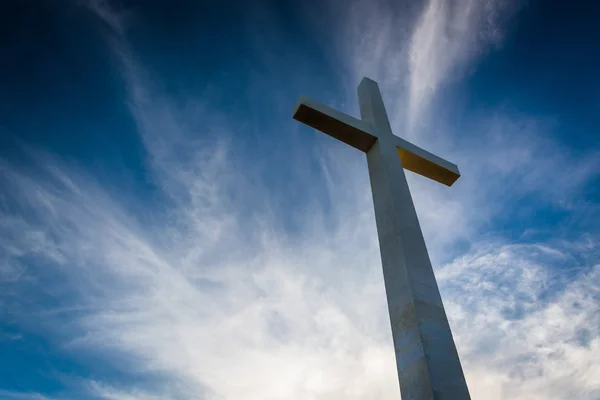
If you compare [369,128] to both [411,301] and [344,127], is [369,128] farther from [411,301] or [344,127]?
[411,301]

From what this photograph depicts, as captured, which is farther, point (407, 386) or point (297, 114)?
point (297, 114)

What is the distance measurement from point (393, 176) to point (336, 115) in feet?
5.23

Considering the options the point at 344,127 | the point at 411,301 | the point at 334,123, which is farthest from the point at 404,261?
the point at 334,123

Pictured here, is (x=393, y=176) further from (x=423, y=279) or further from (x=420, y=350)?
(x=420, y=350)

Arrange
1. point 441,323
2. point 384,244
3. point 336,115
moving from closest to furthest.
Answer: point 441,323 < point 384,244 < point 336,115

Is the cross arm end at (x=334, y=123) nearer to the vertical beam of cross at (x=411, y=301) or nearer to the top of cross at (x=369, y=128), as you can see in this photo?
the top of cross at (x=369, y=128)

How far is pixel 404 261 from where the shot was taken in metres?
4.73

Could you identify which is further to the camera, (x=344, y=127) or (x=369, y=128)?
(x=369, y=128)

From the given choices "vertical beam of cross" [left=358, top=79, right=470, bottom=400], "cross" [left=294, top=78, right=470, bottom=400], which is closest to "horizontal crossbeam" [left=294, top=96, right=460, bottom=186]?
"cross" [left=294, top=78, right=470, bottom=400]

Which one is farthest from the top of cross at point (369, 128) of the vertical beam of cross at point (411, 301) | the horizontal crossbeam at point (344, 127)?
the vertical beam of cross at point (411, 301)

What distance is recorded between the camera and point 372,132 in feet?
22.3

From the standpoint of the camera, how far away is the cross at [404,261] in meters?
4.00

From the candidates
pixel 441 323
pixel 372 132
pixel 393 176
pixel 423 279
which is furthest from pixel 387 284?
pixel 372 132

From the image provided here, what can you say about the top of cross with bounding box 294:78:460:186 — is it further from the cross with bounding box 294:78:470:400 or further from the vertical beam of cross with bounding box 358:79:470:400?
the vertical beam of cross with bounding box 358:79:470:400
